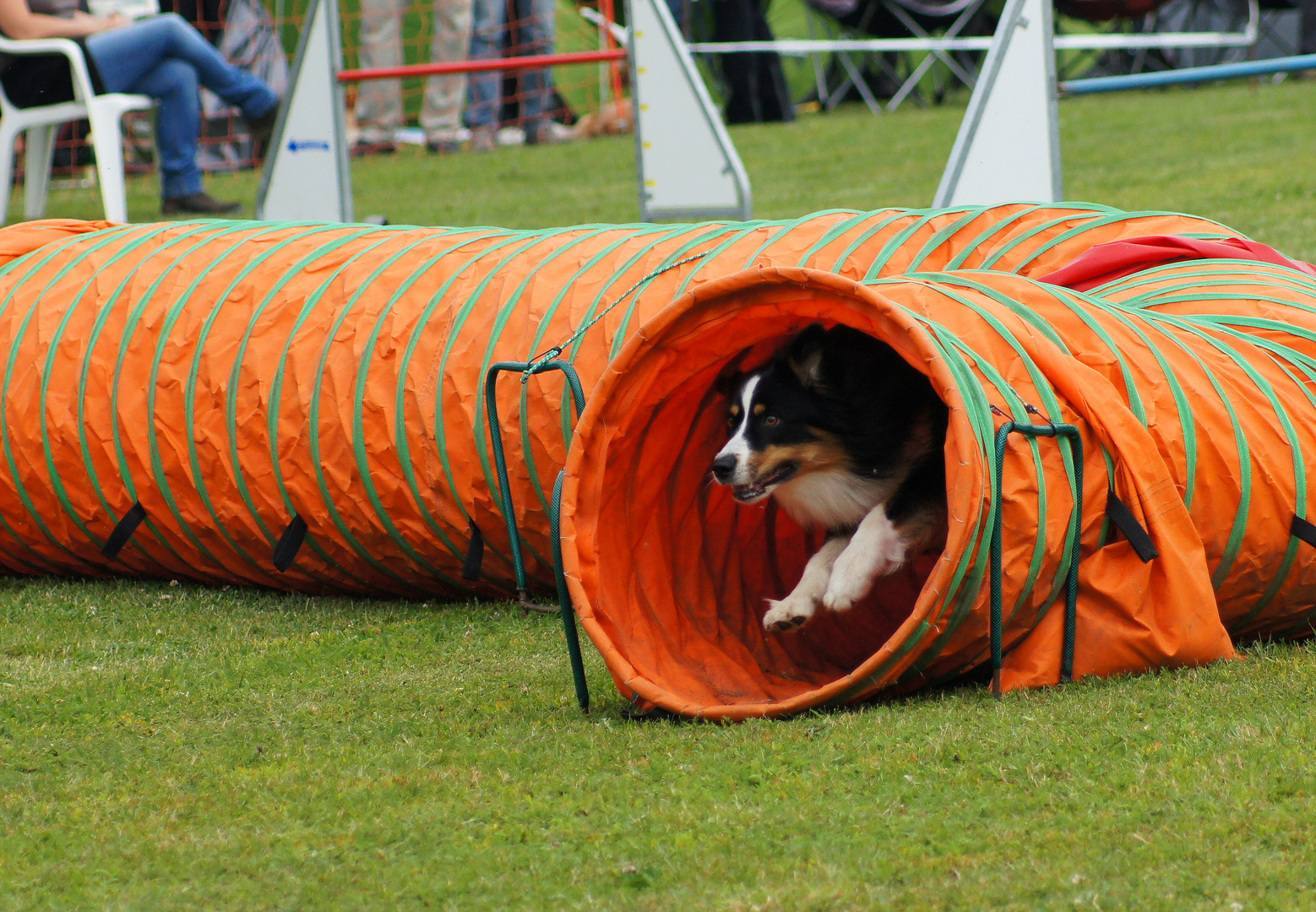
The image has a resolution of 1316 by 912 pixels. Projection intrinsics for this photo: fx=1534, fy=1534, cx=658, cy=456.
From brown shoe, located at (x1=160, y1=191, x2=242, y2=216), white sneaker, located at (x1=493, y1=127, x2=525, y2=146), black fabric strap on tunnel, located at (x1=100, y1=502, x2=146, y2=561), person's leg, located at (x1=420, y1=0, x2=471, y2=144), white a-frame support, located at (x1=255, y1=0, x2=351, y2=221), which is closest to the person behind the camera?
black fabric strap on tunnel, located at (x1=100, y1=502, x2=146, y2=561)

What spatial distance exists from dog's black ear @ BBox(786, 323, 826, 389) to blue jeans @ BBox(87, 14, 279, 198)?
7.23 metres

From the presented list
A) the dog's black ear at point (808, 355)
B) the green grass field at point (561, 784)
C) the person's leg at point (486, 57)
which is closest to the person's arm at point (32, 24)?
the person's leg at point (486, 57)

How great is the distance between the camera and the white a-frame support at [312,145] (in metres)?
9.23

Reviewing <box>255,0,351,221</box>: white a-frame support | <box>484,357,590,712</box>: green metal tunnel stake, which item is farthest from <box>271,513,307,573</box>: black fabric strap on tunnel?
<box>255,0,351,221</box>: white a-frame support

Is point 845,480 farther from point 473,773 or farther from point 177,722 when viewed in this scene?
point 177,722

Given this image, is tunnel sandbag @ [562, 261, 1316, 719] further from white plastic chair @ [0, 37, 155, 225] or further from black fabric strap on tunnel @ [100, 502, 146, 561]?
white plastic chair @ [0, 37, 155, 225]

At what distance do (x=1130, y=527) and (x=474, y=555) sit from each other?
2.07 metres

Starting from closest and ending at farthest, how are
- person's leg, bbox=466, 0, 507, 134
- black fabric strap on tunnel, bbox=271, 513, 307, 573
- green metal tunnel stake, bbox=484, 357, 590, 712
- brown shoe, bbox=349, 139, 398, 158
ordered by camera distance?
green metal tunnel stake, bbox=484, 357, 590, 712, black fabric strap on tunnel, bbox=271, 513, 307, 573, person's leg, bbox=466, 0, 507, 134, brown shoe, bbox=349, 139, 398, 158

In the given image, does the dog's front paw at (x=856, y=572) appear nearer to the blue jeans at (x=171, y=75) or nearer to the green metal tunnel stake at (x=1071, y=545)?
the green metal tunnel stake at (x=1071, y=545)

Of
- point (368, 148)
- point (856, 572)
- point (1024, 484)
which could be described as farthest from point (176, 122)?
point (1024, 484)

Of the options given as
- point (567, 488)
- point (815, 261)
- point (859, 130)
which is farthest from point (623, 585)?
point (859, 130)

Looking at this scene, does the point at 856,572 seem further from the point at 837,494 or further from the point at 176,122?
the point at 176,122

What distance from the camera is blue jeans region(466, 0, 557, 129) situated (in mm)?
14164

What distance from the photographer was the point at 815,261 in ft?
15.7
